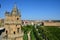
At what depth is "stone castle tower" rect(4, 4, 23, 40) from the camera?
2677 centimetres

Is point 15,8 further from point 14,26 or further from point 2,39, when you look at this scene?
point 2,39

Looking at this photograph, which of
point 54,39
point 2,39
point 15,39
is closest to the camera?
point 2,39

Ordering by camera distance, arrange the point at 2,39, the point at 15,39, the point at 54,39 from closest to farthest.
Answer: the point at 2,39 < the point at 15,39 < the point at 54,39

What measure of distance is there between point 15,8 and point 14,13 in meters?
0.81

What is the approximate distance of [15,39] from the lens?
26.6 meters

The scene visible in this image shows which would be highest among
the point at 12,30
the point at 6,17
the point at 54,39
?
the point at 6,17

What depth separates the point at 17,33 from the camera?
27625mm

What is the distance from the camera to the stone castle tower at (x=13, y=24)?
26766mm

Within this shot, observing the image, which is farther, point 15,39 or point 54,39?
point 54,39

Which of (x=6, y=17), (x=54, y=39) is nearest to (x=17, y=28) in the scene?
(x=6, y=17)

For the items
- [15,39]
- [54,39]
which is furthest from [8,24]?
[54,39]

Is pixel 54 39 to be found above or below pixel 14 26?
below

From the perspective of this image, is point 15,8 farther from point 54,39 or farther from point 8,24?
point 54,39

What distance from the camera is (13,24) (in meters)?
27.3
